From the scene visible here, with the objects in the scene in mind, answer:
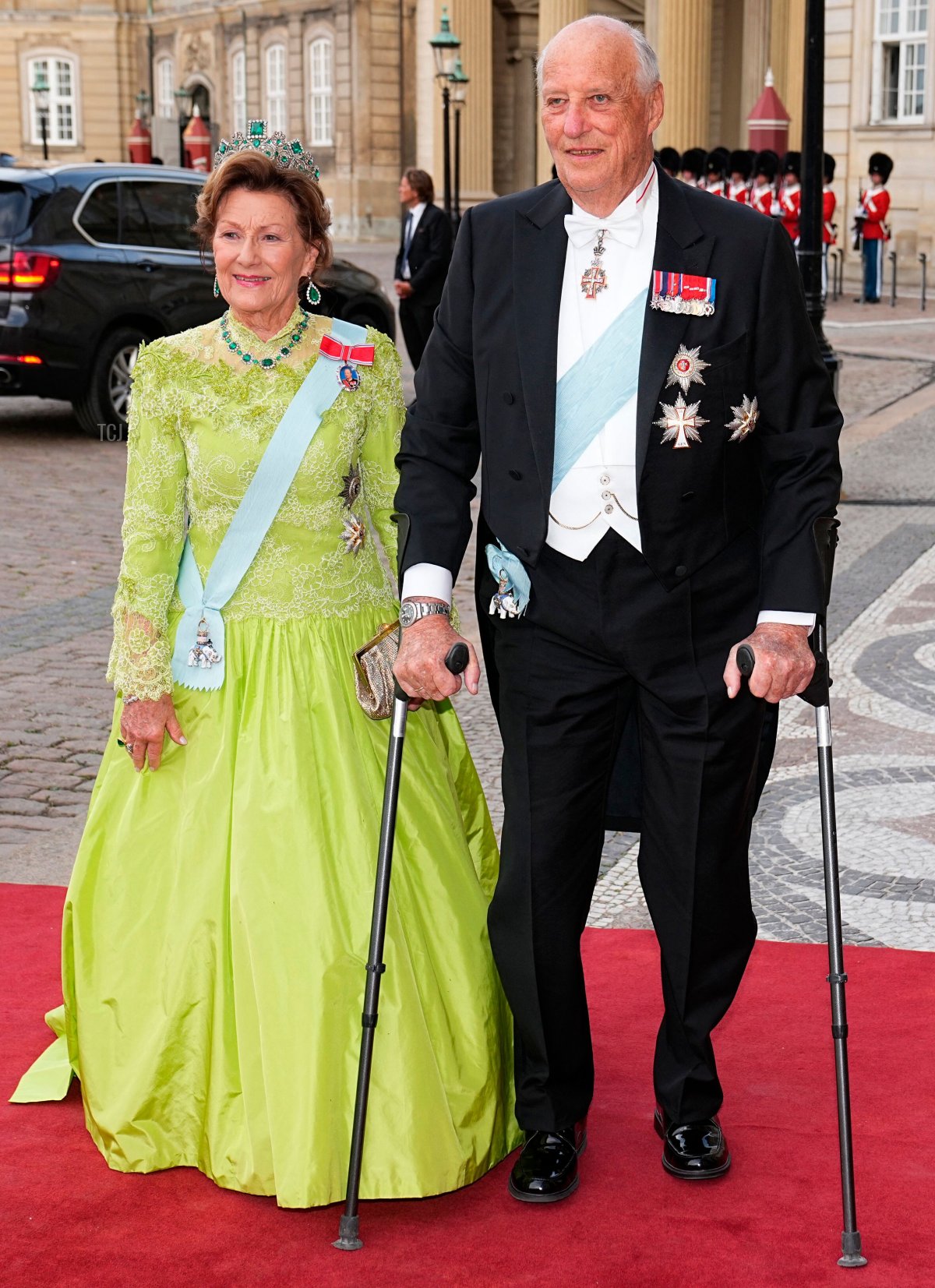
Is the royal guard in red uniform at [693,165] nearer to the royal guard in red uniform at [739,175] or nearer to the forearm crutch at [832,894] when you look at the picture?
the royal guard in red uniform at [739,175]

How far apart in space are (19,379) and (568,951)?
32.3 feet

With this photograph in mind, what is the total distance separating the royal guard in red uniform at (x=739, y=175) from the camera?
23.4 m

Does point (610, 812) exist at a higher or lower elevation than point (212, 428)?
lower

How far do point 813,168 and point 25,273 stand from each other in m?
5.27

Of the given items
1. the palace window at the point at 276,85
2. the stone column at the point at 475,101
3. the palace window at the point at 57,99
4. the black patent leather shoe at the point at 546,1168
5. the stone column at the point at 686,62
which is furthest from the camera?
the palace window at the point at 57,99

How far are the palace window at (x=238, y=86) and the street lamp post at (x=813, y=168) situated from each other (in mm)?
44022

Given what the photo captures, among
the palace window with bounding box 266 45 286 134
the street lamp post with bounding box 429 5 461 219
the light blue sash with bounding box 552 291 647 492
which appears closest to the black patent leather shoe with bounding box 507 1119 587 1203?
the light blue sash with bounding box 552 291 647 492

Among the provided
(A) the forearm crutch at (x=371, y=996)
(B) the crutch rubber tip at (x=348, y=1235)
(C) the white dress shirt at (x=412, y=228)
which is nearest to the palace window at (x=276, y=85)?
(C) the white dress shirt at (x=412, y=228)

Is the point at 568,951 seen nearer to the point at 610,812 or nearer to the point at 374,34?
the point at 610,812

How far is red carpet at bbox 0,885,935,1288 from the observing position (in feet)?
10.2

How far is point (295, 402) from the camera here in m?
3.48

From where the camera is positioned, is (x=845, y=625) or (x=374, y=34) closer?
(x=845, y=625)

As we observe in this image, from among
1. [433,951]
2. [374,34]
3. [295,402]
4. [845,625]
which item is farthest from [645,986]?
[374,34]

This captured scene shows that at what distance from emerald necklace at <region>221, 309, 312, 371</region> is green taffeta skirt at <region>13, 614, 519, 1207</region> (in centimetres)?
50
